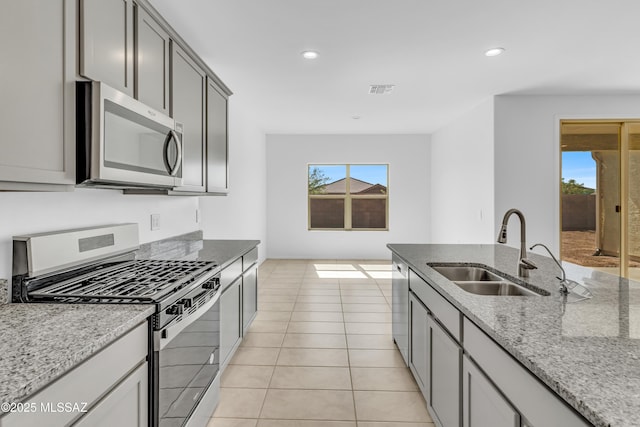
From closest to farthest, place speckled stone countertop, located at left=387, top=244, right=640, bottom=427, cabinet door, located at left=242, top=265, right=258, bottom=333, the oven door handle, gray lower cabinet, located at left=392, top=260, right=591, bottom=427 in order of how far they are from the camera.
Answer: speckled stone countertop, located at left=387, top=244, right=640, bottom=427 < gray lower cabinet, located at left=392, top=260, right=591, bottom=427 < the oven door handle < cabinet door, located at left=242, top=265, right=258, bottom=333

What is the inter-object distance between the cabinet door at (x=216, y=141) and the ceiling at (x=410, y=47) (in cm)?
45

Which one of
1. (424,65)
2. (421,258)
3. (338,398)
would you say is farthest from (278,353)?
(424,65)

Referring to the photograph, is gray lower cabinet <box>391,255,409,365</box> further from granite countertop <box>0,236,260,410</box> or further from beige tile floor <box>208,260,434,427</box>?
granite countertop <box>0,236,260,410</box>

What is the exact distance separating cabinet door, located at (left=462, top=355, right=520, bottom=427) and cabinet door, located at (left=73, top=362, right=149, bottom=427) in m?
1.21

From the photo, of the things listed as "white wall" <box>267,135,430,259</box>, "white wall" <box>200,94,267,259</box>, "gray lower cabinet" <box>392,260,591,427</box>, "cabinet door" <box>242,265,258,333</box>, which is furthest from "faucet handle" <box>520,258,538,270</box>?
"white wall" <box>267,135,430,259</box>

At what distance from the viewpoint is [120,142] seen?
158 centimetres

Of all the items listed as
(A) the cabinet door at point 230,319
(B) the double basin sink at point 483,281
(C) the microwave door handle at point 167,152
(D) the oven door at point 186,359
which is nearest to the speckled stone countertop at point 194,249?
(A) the cabinet door at point 230,319

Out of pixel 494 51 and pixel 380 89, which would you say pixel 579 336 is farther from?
pixel 380 89

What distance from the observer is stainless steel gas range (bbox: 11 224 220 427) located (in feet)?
4.57

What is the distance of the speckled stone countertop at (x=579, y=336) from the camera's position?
77cm

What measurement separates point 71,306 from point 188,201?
1965 millimetres

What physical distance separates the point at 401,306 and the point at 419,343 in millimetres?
533

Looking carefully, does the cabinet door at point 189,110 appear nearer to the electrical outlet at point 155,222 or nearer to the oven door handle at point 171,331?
the electrical outlet at point 155,222

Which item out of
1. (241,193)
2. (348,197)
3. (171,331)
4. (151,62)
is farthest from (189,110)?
(348,197)
